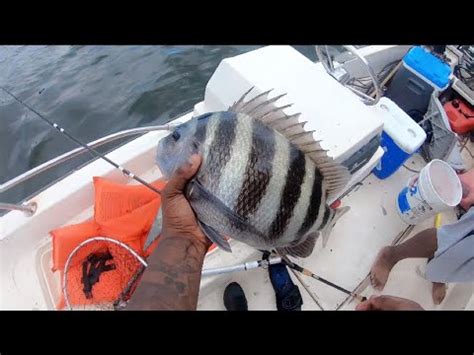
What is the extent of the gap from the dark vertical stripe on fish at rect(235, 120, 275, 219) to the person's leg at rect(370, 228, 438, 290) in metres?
1.29

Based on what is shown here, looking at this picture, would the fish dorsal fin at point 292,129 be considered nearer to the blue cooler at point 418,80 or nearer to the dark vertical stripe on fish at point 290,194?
the dark vertical stripe on fish at point 290,194

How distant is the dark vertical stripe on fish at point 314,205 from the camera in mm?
1160

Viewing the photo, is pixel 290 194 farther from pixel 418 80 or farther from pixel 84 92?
pixel 84 92

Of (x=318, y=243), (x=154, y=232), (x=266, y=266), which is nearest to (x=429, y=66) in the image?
(x=318, y=243)

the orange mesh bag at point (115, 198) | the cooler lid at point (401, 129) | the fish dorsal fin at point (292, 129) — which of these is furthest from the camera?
the cooler lid at point (401, 129)

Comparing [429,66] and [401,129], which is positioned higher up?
[429,66]

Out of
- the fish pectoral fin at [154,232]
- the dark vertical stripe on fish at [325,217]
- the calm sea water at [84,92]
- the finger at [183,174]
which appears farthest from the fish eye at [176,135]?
the calm sea water at [84,92]

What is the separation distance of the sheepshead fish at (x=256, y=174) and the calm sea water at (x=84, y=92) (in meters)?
2.61

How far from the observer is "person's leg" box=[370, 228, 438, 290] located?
6.63ft

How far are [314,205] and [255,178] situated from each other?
0.76 ft

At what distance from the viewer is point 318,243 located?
7.32 ft

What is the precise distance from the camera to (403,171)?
2.62m
